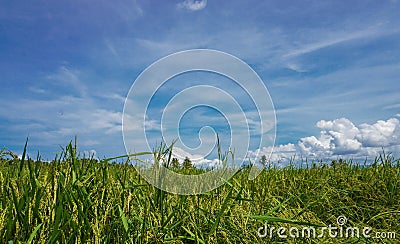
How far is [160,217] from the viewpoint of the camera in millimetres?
2369

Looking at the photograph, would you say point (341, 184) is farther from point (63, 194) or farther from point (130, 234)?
point (63, 194)

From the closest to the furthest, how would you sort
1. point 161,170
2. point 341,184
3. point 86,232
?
1. point 86,232
2. point 161,170
3. point 341,184

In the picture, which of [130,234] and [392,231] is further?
[392,231]

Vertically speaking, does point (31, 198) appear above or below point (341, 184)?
below

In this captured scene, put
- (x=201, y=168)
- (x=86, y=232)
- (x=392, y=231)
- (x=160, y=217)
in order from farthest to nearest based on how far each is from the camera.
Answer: (x=201, y=168), (x=392, y=231), (x=160, y=217), (x=86, y=232)

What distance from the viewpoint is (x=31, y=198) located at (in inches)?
84.2

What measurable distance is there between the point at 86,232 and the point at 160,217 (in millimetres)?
497

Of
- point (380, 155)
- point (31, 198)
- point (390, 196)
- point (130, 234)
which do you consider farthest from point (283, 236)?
point (380, 155)

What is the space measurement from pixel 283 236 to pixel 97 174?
1319 millimetres

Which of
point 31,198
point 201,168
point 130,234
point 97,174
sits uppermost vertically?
point 201,168

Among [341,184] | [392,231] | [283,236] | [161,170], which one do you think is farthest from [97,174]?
[341,184]

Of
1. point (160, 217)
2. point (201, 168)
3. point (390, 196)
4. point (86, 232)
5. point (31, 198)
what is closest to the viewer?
point (86, 232)

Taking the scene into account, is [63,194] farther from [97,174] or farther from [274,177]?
[274,177]

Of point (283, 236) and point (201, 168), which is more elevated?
point (201, 168)
